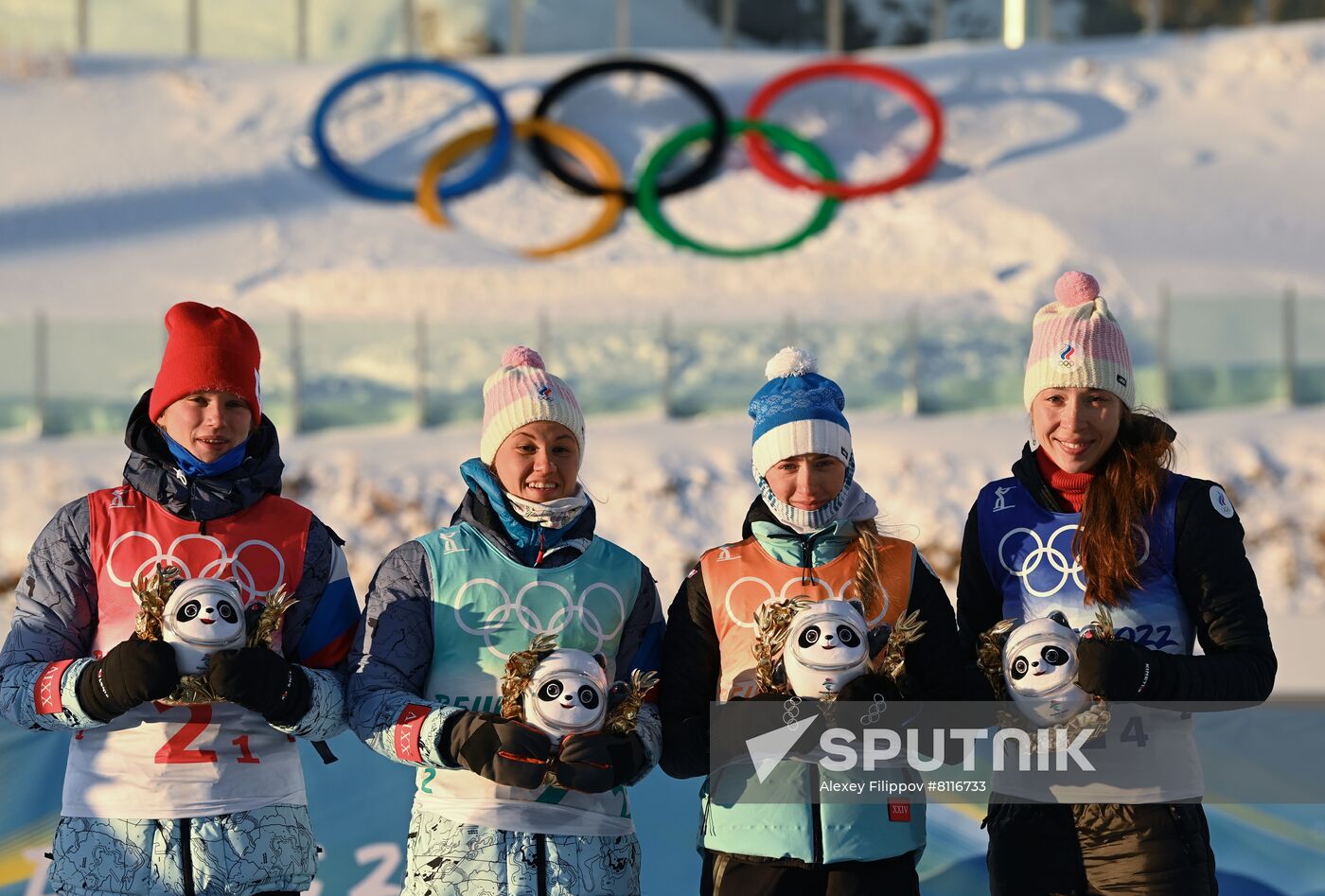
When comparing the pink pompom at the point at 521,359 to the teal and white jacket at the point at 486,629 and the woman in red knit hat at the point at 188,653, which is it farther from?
the woman in red knit hat at the point at 188,653

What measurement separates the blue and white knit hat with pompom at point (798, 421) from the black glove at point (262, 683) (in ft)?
3.67

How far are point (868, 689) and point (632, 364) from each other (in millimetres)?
11869

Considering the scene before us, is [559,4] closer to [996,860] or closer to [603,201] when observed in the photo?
[603,201]

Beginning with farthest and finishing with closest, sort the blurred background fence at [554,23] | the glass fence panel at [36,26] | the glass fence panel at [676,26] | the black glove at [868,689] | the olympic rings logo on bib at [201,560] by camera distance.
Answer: the glass fence panel at [676,26], the blurred background fence at [554,23], the glass fence panel at [36,26], the olympic rings logo on bib at [201,560], the black glove at [868,689]

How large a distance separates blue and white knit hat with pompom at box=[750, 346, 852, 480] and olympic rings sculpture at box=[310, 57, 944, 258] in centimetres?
1831

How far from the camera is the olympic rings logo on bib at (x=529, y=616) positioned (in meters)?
3.74

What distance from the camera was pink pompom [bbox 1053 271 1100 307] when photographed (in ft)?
13.3

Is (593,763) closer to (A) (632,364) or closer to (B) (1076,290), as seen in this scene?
(B) (1076,290)

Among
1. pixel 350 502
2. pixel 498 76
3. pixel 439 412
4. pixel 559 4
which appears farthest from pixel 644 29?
pixel 350 502

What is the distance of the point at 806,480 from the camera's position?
3.80m

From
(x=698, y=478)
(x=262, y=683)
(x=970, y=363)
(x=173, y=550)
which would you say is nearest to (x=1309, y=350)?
(x=970, y=363)

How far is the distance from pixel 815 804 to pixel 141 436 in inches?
66.5

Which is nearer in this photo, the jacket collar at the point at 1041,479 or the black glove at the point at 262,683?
the black glove at the point at 262,683

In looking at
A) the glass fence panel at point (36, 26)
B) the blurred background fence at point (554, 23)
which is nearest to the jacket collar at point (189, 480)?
the blurred background fence at point (554, 23)
